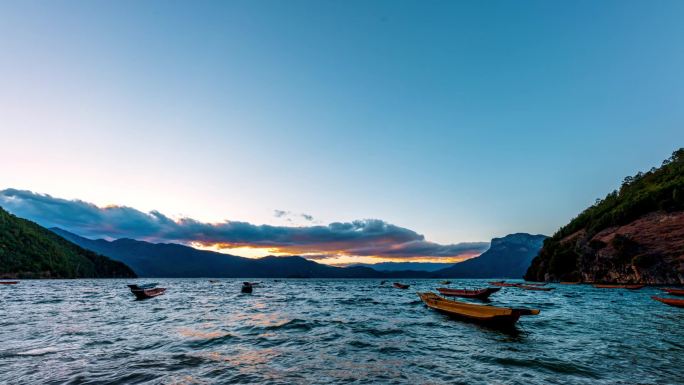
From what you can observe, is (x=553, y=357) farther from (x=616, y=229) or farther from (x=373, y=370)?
(x=616, y=229)

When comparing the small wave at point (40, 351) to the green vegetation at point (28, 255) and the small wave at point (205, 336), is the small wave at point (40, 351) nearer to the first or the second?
the small wave at point (205, 336)

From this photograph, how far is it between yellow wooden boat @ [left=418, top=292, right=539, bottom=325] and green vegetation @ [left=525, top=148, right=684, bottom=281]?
293 feet

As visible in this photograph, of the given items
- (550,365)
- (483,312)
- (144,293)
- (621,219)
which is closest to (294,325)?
(483,312)

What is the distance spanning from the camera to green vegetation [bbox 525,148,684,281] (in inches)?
3760

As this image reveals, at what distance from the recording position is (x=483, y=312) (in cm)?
2516

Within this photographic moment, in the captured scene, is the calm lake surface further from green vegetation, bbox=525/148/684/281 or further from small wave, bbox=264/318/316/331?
green vegetation, bbox=525/148/684/281

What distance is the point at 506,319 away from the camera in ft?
74.8

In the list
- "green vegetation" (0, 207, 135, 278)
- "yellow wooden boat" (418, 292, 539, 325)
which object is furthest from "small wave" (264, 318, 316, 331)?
"green vegetation" (0, 207, 135, 278)

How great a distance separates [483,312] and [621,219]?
122038mm

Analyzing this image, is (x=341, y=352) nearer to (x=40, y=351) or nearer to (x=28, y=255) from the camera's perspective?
(x=40, y=351)

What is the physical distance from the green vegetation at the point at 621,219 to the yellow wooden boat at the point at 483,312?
89446 millimetres

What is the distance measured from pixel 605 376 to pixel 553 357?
315 centimetres

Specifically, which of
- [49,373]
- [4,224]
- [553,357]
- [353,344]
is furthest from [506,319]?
[4,224]

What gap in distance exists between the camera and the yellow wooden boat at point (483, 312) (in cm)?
2227
